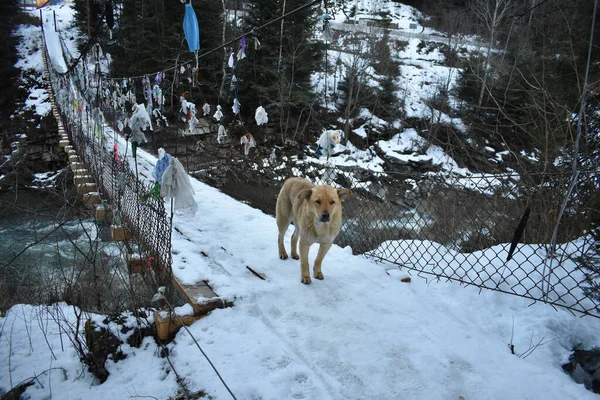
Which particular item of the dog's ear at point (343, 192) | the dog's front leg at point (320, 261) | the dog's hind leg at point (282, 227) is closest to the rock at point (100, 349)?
the dog's front leg at point (320, 261)

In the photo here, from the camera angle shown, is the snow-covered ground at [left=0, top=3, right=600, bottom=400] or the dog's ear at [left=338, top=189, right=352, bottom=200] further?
the dog's ear at [left=338, top=189, right=352, bottom=200]

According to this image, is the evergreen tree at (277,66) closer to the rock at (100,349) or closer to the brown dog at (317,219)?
the brown dog at (317,219)

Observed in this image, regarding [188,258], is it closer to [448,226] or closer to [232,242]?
[232,242]

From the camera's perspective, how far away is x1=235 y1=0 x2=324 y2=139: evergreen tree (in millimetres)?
15875

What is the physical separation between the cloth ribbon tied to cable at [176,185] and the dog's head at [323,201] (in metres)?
1.02

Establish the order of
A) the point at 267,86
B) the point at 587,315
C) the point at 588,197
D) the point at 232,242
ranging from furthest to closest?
1. the point at 267,86
2. the point at 232,242
3. the point at 588,197
4. the point at 587,315

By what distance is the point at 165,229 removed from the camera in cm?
269

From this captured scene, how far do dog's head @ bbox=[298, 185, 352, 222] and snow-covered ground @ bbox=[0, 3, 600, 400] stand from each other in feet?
2.16

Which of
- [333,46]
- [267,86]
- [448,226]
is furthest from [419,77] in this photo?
[448,226]

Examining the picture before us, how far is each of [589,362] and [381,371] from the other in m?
1.21

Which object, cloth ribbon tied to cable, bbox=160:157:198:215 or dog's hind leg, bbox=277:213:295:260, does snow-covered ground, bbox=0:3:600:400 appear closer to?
dog's hind leg, bbox=277:213:295:260

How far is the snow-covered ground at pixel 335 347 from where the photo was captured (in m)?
1.77

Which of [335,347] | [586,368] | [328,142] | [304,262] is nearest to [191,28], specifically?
[328,142]

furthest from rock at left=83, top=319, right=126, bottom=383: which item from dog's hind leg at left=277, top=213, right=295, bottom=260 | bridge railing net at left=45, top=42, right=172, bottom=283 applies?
dog's hind leg at left=277, top=213, right=295, bottom=260
